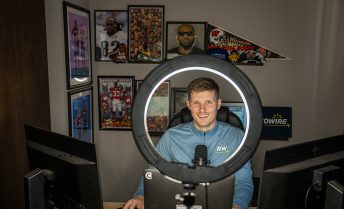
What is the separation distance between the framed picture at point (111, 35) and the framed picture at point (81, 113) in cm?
35

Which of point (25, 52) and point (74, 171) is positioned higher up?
point (25, 52)

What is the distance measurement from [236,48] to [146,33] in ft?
2.60

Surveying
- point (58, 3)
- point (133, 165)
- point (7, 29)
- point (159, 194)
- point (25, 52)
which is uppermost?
point (58, 3)

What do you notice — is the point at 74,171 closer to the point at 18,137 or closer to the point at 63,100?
the point at 18,137

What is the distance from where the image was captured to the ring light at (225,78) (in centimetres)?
56

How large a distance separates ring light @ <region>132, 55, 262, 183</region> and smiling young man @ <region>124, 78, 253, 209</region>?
36 centimetres

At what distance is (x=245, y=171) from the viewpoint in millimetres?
1469

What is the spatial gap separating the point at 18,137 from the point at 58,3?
953 millimetres

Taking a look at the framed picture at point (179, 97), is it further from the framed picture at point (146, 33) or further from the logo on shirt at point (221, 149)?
the logo on shirt at point (221, 149)

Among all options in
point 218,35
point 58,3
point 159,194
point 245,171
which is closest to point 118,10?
point 58,3

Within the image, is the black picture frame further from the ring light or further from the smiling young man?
the ring light

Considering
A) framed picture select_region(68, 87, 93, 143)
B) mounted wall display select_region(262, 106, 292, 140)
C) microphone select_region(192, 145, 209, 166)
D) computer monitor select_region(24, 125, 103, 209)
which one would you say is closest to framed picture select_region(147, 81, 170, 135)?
framed picture select_region(68, 87, 93, 143)

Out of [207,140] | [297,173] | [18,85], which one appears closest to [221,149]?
[207,140]

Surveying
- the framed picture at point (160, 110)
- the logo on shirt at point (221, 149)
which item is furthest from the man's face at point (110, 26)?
the logo on shirt at point (221, 149)
